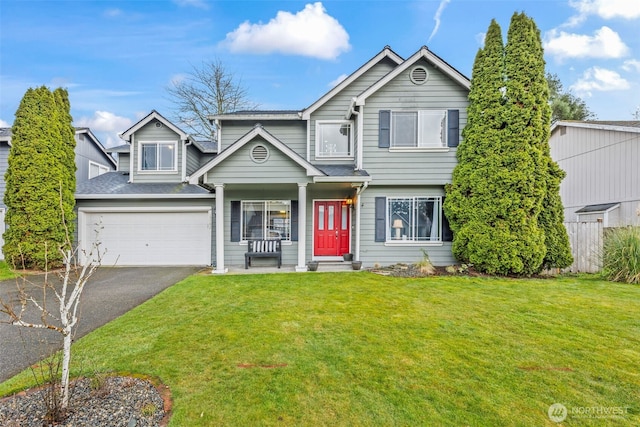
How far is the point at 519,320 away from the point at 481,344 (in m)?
1.54

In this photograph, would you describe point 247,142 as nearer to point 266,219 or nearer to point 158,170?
point 266,219

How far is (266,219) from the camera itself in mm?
11031

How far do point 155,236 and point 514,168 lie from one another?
13.0 m

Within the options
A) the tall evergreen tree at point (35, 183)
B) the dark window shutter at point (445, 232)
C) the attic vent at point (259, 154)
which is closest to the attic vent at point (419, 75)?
the dark window shutter at point (445, 232)

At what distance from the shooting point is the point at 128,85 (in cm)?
2102

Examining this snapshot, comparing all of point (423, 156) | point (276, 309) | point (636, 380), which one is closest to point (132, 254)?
point (276, 309)

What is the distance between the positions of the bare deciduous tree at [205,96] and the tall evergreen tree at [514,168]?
17549 mm

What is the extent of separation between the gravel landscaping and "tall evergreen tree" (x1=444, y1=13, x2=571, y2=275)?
353 inches

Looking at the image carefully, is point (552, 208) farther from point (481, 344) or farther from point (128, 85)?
point (128, 85)

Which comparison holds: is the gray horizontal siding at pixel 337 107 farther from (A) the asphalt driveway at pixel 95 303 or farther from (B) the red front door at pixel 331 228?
(A) the asphalt driveway at pixel 95 303

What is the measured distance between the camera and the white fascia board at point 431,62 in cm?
976

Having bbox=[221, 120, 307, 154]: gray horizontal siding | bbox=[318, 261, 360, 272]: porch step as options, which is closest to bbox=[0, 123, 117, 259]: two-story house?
bbox=[221, 120, 307, 154]: gray horizontal siding

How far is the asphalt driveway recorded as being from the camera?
4.02 metres

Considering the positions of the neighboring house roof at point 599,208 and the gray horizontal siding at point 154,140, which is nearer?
the neighboring house roof at point 599,208
